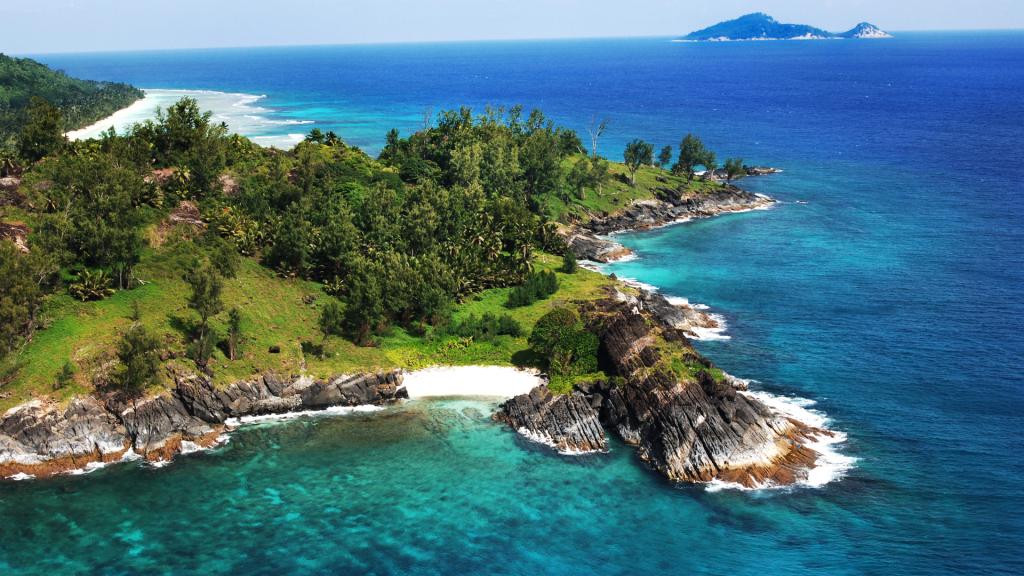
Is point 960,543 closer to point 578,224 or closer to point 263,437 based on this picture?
point 263,437

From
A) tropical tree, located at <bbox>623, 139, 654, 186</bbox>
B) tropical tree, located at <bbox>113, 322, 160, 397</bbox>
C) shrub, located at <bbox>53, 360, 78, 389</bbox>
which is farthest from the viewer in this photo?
tropical tree, located at <bbox>623, 139, 654, 186</bbox>

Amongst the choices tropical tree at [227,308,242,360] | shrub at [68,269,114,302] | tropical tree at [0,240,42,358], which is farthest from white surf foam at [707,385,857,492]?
tropical tree at [0,240,42,358]


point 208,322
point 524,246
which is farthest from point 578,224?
point 208,322

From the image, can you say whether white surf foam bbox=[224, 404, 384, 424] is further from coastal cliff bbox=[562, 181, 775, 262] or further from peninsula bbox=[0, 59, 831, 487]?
coastal cliff bbox=[562, 181, 775, 262]

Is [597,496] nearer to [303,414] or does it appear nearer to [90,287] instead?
[303,414]

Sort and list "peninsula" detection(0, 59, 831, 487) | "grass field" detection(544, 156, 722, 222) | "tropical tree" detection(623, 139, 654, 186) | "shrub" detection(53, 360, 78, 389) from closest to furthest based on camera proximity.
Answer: "peninsula" detection(0, 59, 831, 487) < "shrub" detection(53, 360, 78, 389) < "grass field" detection(544, 156, 722, 222) < "tropical tree" detection(623, 139, 654, 186)

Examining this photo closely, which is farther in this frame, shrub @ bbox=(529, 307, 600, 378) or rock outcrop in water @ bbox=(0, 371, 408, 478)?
shrub @ bbox=(529, 307, 600, 378)

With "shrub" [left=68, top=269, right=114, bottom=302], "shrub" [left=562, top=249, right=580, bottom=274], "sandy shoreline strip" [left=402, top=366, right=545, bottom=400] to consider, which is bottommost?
"sandy shoreline strip" [left=402, top=366, right=545, bottom=400]
